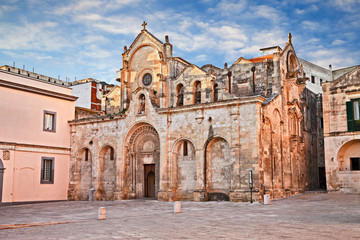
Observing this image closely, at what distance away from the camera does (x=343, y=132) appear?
2992 cm

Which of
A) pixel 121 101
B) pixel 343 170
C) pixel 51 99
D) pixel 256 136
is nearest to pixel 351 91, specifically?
pixel 343 170

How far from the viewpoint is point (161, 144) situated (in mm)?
28891

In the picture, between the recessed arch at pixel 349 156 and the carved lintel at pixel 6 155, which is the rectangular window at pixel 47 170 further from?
the recessed arch at pixel 349 156

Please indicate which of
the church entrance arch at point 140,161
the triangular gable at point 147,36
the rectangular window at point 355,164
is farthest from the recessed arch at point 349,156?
the triangular gable at point 147,36

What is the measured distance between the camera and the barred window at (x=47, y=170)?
31234mm

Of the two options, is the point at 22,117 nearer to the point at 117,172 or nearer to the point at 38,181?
the point at 38,181

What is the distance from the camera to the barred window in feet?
102

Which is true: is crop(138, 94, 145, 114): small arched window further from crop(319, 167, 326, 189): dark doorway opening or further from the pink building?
crop(319, 167, 326, 189): dark doorway opening

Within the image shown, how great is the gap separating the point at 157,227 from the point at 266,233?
13.4ft

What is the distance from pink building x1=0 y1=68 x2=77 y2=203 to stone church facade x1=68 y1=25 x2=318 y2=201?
1394 millimetres

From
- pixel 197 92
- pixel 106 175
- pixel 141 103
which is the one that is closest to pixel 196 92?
pixel 197 92

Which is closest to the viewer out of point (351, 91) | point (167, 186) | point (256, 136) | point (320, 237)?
point (320, 237)

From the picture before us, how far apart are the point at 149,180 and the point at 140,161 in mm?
1779

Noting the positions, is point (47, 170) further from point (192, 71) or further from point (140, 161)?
point (192, 71)
